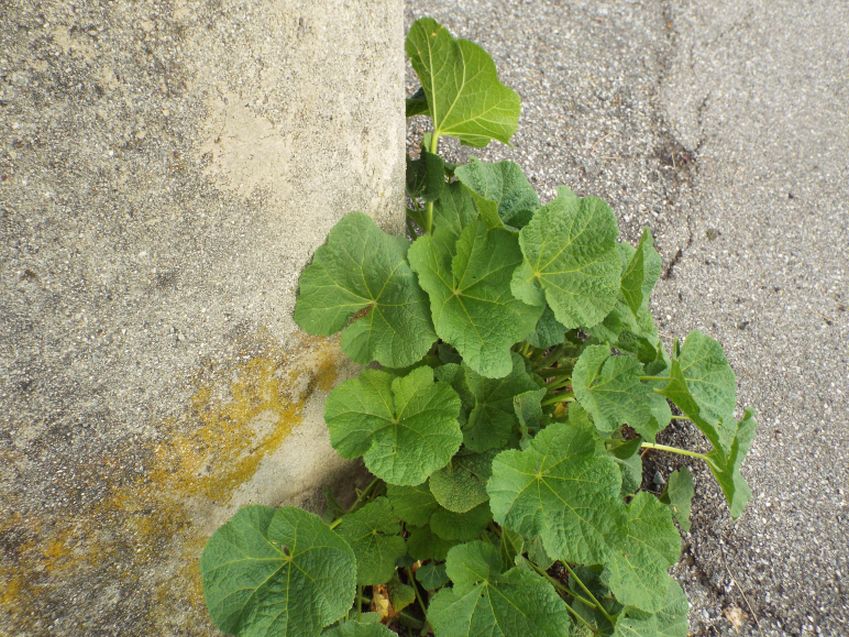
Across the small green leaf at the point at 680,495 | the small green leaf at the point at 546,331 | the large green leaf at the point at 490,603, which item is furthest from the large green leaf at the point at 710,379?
the large green leaf at the point at 490,603

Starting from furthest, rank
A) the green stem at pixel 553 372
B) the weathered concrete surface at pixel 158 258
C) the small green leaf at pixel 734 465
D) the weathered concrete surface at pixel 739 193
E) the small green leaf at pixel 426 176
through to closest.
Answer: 1. the weathered concrete surface at pixel 739 193
2. the green stem at pixel 553 372
3. the small green leaf at pixel 426 176
4. the small green leaf at pixel 734 465
5. the weathered concrete surface at pixel 158 258

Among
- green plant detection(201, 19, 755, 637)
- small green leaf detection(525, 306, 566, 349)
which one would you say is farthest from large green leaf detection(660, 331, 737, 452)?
small green leaf detection(525, 306, 566, 349)

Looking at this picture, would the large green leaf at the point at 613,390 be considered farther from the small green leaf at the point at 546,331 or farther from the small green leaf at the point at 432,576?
the small green leaf at the point at 432,576

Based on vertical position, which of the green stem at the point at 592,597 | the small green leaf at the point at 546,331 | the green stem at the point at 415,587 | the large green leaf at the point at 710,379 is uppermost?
the small green leaf at the point at 546,331

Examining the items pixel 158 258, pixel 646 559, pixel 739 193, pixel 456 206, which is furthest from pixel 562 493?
pixel 739 193

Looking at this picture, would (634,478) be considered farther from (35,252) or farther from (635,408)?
(35,252)

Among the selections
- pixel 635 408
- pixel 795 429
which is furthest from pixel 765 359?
pixel 635 408
